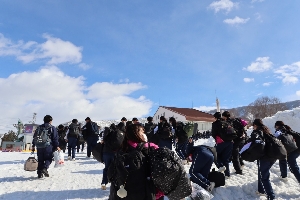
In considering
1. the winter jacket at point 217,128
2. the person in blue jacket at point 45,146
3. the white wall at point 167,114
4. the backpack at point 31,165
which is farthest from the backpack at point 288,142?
the white wall at point 167,114

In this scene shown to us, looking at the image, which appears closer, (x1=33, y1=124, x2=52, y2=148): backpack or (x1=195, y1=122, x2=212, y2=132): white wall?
(x1=33, y1=124, x2=52, y2=148): backpack

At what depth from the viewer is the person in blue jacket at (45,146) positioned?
7.47m

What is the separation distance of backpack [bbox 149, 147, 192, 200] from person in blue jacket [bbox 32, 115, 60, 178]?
18.3 feet

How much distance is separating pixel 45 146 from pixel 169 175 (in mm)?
5723

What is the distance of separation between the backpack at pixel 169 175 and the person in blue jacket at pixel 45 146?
5564mm

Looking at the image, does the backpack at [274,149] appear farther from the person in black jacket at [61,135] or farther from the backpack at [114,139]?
the person in black jacket at [61,135]

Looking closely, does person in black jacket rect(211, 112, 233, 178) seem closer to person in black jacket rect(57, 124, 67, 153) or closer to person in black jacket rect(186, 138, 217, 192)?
person in black jacket rect(186, 138, 217, 192)

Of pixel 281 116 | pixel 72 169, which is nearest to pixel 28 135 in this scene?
pixel 72 169

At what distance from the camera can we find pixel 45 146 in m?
7.45

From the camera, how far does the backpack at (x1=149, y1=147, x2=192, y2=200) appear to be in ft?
9.29

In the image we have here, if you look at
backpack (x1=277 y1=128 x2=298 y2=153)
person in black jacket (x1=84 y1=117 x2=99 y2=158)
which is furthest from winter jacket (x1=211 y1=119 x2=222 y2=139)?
person in black jacket (x1=84 y1=117 x2=99 y2=158)

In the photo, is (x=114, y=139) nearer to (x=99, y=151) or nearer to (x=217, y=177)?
(x=99, y=151)

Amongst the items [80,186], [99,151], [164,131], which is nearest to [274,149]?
[164,131]

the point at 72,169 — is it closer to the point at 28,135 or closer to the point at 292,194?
the point at 292,194
